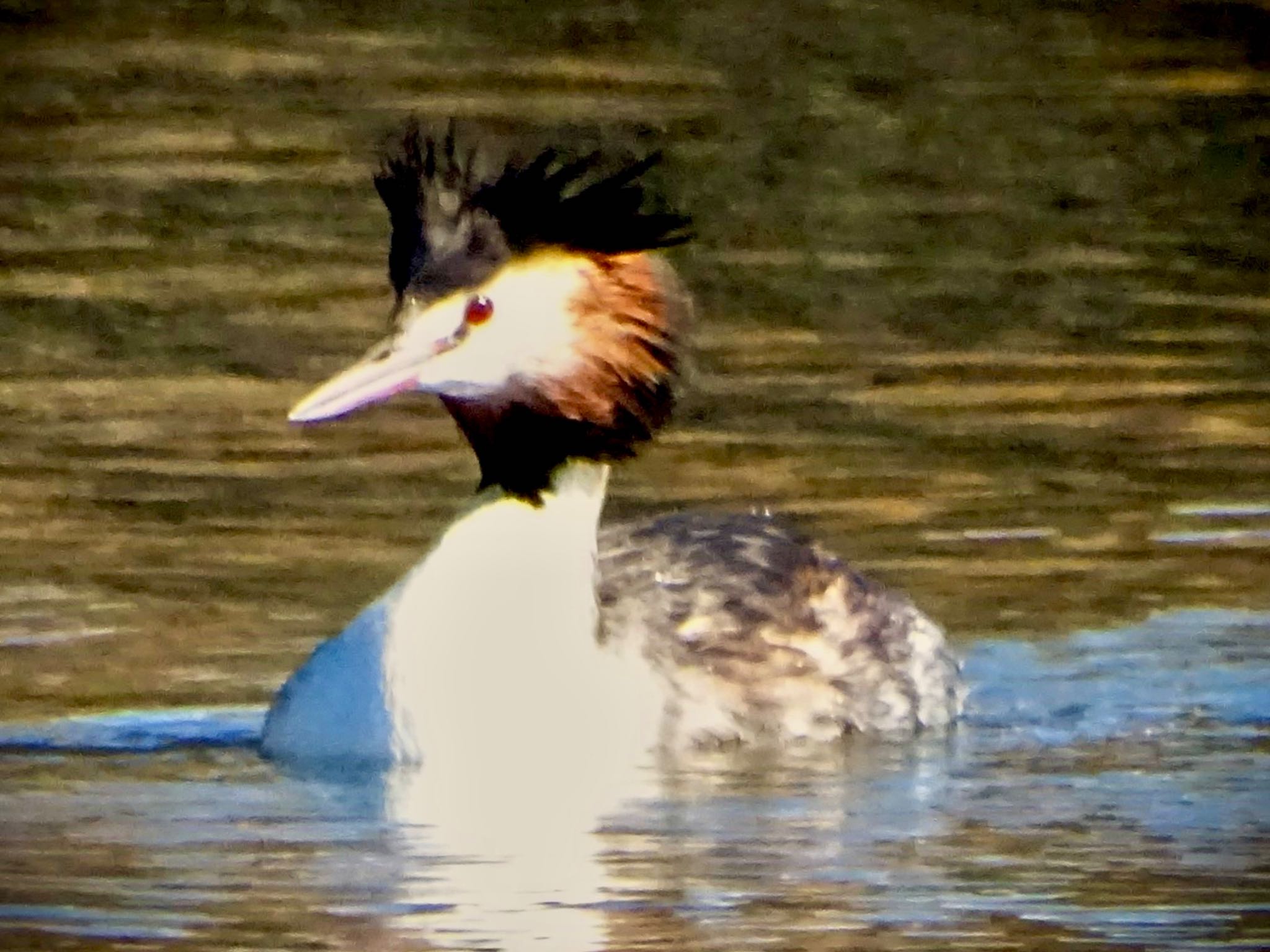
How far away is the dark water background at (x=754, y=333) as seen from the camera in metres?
3.71

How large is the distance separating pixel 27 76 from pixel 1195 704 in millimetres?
1603

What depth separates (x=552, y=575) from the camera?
3.73m

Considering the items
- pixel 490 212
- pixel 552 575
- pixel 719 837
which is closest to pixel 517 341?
pixel 490 212

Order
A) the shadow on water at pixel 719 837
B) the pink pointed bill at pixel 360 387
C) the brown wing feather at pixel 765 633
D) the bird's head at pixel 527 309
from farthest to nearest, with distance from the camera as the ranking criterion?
1. the brown wing feather at pixel 765 633
2. the bird's head at pixel 527 309
3. the pink pointed bill at pixel 360 387
4. the shadow on water at pixel 719 837

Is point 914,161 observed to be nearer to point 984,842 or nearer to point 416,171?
point 416,171

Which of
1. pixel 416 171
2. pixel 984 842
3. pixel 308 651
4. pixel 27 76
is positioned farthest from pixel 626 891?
pixel 27 76

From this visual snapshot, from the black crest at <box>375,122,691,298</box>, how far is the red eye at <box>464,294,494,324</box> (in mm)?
20

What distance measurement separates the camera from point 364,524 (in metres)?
3.84

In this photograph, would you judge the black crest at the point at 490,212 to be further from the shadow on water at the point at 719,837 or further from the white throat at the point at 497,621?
the shadow on water at the point at 719,837

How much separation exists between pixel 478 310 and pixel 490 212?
117mm

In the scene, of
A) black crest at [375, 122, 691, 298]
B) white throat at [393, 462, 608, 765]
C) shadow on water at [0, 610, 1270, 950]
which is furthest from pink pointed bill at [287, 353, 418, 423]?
shadow on water at [0, 610, 1270, 950]

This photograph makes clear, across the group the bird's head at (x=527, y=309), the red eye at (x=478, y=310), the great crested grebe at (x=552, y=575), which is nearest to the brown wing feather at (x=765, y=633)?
the great crested grebe at (x=552, y=575)

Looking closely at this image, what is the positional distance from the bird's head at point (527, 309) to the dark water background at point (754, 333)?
6cm

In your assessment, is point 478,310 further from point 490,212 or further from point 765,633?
point 765,633
